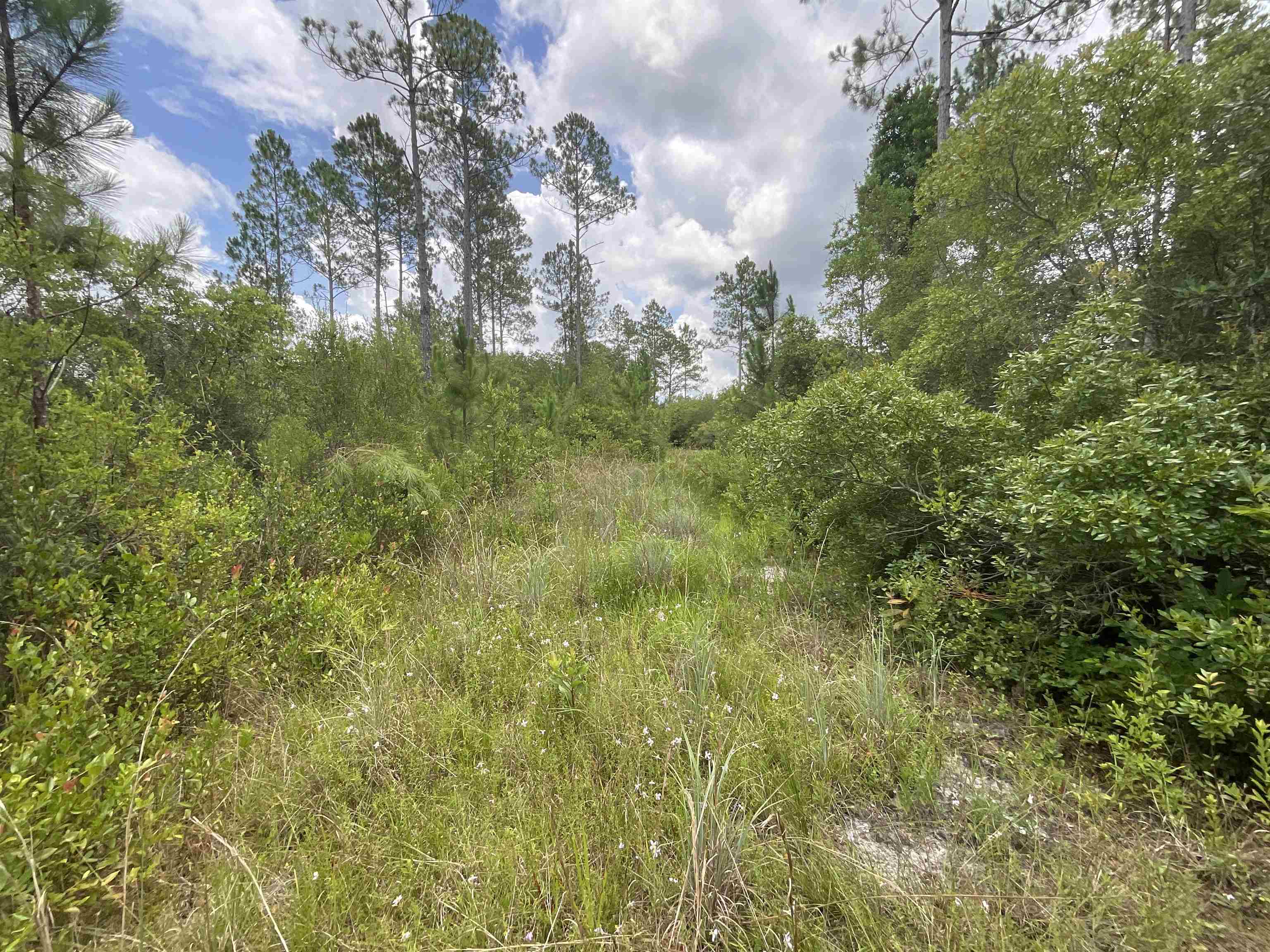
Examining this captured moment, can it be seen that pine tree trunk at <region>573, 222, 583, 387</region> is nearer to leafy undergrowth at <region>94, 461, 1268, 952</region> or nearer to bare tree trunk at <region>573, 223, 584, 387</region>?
bare tree trunk at <region>573, 223, 584, 387</region>

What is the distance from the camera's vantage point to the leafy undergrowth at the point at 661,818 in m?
1.10

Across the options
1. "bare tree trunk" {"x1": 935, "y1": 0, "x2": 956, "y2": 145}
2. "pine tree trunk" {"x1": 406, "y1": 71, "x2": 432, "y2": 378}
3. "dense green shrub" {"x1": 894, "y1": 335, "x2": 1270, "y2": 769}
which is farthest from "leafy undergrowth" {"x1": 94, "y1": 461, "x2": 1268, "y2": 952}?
"bare tree trunk" {"x1": 935, "y1": 0, "x2": 956, "y2": 145}

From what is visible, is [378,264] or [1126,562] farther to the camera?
[378,264]

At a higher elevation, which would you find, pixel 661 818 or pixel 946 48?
pixel 946 48

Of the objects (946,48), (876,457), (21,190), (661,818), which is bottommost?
(661,818)

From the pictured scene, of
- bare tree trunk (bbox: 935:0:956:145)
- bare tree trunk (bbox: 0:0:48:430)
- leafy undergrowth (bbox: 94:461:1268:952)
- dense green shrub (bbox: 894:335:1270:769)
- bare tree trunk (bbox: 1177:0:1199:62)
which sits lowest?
leafy undergrowth (bbox: 94:461:1268:952)

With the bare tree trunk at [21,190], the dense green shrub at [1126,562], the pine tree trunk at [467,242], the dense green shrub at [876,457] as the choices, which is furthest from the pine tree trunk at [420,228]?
the dense green shrub at [1126,562]

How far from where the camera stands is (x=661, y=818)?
4.56ft

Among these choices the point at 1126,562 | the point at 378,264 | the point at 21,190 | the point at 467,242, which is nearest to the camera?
the point at 1126,562

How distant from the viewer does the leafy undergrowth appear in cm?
110

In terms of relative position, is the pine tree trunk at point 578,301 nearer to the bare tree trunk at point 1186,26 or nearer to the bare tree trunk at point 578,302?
the bare tree trunk at point 578,302

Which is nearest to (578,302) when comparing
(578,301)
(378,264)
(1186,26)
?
(578,301)

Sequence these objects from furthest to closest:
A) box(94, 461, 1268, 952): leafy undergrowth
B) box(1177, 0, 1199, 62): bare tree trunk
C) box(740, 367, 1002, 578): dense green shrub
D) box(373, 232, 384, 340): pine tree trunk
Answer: box(373, 232, 384, 340): pine tree trunk
box(1177, 0, 1199, 62): bare tree trunk
box(740, 367, 1002, 578): dense green shrub
box(94, 461, 1268, 952): leafy undergrowth

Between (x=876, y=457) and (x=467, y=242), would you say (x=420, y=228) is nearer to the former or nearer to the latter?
(x=467, y=242)
